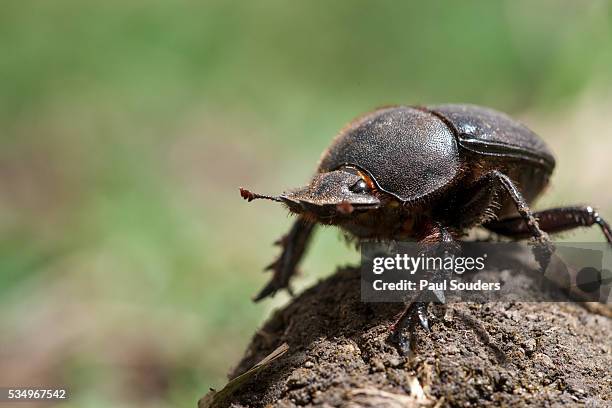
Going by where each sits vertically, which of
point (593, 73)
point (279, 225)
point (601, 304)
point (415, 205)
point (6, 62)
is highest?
point (6, 62)

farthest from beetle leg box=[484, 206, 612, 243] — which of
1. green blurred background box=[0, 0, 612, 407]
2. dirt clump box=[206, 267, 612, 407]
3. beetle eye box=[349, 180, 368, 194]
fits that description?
beetle eye box=[349, 180, 368, 194]

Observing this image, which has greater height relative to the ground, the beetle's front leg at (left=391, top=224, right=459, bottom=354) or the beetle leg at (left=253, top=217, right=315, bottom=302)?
the beetle leg at (left=253, top=217, right=315, bottom=302)

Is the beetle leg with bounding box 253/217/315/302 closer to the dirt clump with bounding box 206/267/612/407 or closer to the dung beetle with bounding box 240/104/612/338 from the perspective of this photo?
the dung beetle with bounding box 240/104/612/338

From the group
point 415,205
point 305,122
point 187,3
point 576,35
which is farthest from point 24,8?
point 415,205

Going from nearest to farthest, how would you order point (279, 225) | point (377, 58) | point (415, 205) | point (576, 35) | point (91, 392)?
point (415, 205) → point (91, 392) → point (279, 225) → point (576, 35) → point (377, 58)

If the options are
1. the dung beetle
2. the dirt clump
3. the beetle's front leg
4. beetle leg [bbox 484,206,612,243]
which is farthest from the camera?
beetle leg [bbox 484,206,612,243]

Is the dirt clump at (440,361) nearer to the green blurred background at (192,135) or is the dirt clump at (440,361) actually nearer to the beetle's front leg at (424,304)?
the beetle's front leg at (424,304)

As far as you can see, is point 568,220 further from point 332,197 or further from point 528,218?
point 332,197

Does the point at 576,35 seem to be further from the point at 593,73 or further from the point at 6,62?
the point at 6,62
